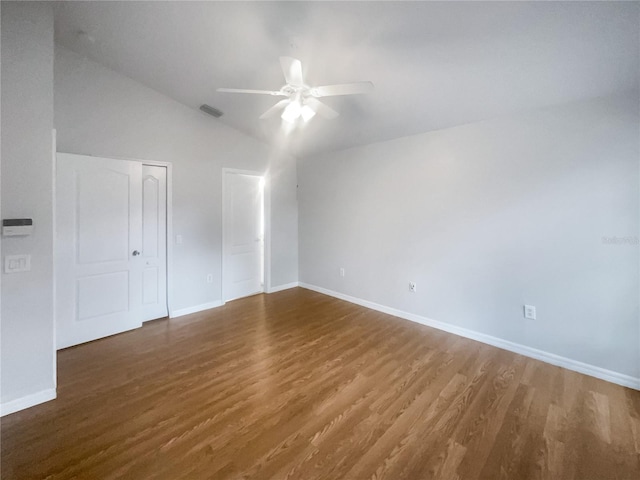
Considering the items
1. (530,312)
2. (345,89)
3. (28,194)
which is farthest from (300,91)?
(530,312)

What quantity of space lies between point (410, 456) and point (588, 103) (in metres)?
3.23

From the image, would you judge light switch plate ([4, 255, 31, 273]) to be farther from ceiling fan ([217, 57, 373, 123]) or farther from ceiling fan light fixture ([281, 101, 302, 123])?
ceiling fan light fixture ([281, 101, 302, 123])

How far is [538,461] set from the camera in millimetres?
1521

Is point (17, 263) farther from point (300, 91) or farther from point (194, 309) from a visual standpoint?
point (300, 91)

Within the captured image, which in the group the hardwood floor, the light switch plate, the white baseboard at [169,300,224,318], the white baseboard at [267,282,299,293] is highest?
the light switch plate

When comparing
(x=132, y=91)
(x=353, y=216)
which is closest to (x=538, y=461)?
(x=353, y=216)

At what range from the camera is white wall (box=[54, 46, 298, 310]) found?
280cm

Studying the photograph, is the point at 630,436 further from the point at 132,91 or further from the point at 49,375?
the point at 132,91

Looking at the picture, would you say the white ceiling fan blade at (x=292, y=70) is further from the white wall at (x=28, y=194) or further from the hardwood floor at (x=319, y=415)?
the hardwood floor at (x=319, y=415)

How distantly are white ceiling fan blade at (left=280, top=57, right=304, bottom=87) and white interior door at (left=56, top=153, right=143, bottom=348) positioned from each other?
2.35 m

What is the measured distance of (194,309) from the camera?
379cm

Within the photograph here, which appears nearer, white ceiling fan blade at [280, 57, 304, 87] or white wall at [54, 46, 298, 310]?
white ceiling fan blade at [280, 57, 304, 87]

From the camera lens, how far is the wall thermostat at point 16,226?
71.2 inches

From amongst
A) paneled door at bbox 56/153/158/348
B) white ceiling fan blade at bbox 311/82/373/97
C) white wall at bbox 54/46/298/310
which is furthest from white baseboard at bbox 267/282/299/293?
white ceiling fan blade at bbox 311/82/373/97
